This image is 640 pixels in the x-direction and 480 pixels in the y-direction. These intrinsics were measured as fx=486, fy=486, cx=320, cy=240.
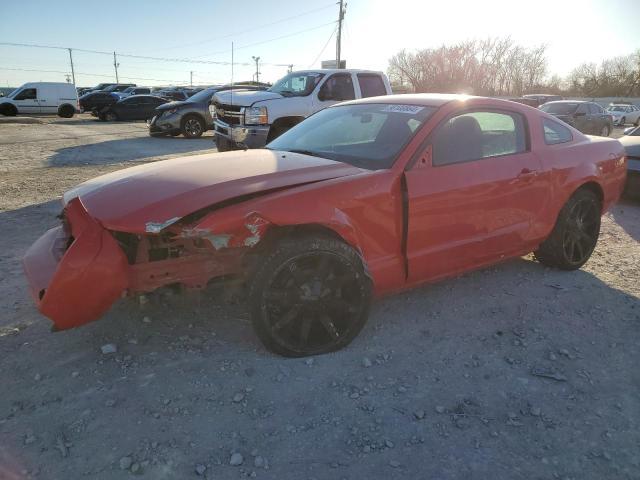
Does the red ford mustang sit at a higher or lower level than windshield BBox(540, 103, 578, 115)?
lower

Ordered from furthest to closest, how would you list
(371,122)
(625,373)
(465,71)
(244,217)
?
(465,71), (371,122), (625,373), (244,217)

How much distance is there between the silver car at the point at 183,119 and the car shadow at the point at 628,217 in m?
12.5

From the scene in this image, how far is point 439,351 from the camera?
310cm

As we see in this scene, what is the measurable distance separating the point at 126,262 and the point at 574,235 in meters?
3.77

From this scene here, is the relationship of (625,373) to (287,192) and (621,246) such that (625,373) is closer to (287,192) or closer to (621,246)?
(287,192)

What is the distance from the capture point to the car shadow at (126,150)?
10789 millimetres

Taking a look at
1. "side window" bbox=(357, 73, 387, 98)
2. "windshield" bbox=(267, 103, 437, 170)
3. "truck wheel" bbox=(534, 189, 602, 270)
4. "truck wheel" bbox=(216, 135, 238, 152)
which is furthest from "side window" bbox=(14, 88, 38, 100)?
"truck wheel" bbox=(534, 189, 602, 270)

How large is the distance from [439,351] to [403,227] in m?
0.83

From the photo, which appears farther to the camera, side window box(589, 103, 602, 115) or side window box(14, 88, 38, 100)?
side window box(14, 88, 38, 100)

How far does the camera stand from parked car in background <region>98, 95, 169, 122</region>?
2434 centimetres

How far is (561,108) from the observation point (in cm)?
1697

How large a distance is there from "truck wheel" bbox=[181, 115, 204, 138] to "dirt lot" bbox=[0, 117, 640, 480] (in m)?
12.6

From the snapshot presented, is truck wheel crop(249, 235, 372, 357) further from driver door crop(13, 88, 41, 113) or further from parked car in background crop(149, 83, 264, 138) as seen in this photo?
driver door crop(13, 88, 41, 113)

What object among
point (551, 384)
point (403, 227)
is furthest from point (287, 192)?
point (551, 384)
